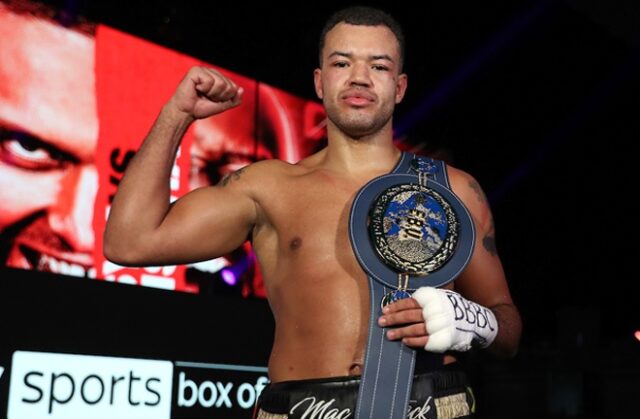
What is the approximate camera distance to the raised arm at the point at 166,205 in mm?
1782

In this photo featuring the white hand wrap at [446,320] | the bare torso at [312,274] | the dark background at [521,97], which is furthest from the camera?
the dark background at [521,97]

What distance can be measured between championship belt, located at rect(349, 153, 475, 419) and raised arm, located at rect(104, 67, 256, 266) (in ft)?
1.15

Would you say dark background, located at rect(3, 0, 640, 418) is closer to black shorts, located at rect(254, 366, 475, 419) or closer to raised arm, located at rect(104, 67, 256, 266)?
raised arm, located at rect(104, 67, 256, 266)

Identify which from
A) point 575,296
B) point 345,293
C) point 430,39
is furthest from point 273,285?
point 575,296

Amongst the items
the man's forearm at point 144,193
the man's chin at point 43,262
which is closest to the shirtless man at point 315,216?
the man's forearm at point 144,193

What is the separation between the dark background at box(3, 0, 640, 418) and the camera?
4.69 meters

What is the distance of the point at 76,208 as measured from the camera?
13.6 ft

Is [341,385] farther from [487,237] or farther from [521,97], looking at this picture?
[521,97]

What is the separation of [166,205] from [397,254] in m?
0.50

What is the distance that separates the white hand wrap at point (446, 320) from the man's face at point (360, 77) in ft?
1.68

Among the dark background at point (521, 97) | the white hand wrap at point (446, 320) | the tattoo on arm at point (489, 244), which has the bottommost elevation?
the white hand wrap at point (446, 320)

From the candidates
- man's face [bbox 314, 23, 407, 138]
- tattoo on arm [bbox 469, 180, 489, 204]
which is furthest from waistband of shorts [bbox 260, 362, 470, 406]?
man's face [bbox 314, 23, 407, 138]

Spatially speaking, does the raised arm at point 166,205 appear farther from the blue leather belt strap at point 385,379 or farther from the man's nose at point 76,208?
the man's nose at point 76,208

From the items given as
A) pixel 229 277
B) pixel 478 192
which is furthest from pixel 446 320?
pixel 229 277
